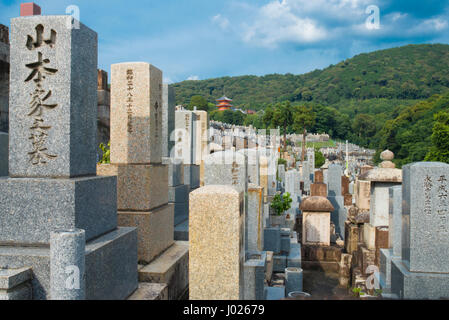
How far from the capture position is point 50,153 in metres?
3.41

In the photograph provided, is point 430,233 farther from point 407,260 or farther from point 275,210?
point 275,210

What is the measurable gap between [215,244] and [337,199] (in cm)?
1244

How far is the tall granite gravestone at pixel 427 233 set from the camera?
511cm

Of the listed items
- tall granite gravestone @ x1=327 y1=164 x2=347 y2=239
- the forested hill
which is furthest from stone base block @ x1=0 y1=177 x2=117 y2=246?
the forested hill

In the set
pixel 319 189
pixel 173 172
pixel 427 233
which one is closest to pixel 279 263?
pixel 173 172

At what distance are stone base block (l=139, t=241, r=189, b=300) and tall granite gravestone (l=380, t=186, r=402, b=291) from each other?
355 cm

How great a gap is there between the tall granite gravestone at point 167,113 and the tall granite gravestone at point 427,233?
4.56 meters

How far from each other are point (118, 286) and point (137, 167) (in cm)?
167

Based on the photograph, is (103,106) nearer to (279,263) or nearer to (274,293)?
(279,263)

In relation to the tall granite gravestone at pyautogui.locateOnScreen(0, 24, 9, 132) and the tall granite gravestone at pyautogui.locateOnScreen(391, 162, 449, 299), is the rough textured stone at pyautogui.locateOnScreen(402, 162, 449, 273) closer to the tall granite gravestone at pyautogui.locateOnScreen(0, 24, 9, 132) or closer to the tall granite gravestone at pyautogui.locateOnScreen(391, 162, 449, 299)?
the tall granite gravestone at pyautogui.locateOnScreen(391, 162, 449, 299)

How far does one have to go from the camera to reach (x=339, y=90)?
406 ft

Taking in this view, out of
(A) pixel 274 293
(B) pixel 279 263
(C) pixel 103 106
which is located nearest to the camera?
(A) pixel 274 293

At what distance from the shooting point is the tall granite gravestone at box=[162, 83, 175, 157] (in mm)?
7036
